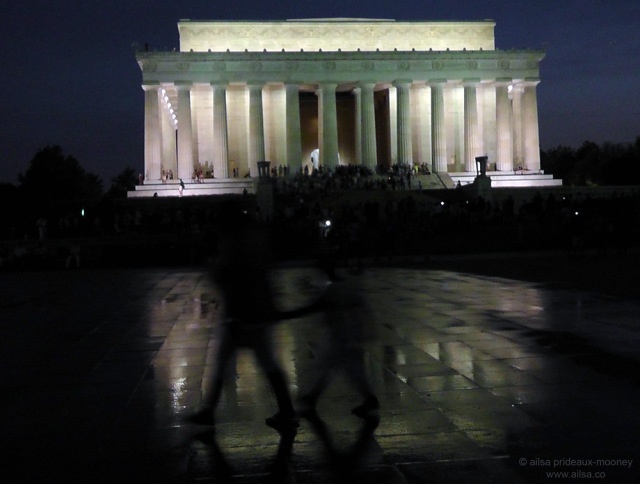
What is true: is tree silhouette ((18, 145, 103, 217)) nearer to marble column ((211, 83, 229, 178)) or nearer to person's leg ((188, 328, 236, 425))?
marble column ((211, 83, 229, 178))

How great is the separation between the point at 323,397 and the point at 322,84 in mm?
60918

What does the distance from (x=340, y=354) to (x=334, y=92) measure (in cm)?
5901

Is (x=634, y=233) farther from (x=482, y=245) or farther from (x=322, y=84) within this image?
(x=322, y=84)

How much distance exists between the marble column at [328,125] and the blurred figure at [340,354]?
5589 cm

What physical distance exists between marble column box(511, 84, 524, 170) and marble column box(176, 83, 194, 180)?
99.3ft

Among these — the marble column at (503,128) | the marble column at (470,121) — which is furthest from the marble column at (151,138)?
the marble column at (503,128)

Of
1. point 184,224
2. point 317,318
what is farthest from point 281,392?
point 184,224

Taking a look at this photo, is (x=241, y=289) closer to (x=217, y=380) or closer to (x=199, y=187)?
(x=217, y=380)

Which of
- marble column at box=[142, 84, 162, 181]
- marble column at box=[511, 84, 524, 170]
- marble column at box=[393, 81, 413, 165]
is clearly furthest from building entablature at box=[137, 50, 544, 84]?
marble column at box=[511, 84, 524, 170]

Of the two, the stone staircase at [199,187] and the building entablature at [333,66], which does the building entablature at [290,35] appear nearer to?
the building entablature at [333,66]

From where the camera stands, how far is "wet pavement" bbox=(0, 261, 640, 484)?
20.6 feet

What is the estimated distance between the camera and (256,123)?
66812 mm

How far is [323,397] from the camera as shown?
28.6 ft

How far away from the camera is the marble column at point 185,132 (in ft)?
216
